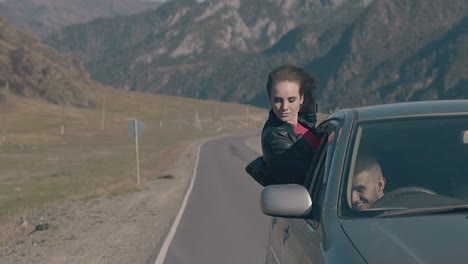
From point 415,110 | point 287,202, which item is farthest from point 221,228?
point 287,202

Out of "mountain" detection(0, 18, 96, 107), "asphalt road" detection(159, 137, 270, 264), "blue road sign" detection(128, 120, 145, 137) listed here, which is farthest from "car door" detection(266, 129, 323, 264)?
"mountain" detection(0, 18, 96, 107)

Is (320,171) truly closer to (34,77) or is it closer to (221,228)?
(221,228)

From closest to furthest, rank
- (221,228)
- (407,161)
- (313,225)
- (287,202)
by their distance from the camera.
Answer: (287,202) → (313,225) → (407,161) → (221,228)

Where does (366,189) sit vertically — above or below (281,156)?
below

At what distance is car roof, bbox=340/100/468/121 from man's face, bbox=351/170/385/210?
1.25ft

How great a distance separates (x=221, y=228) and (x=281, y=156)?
10779 mm

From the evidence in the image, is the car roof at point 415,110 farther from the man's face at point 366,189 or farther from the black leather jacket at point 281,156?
the black leather jacket at point 281,156

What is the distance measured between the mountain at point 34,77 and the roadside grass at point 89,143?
9.72ft

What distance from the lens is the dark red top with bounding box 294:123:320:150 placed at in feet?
20.1

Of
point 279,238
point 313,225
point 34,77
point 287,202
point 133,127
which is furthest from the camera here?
point 34,77

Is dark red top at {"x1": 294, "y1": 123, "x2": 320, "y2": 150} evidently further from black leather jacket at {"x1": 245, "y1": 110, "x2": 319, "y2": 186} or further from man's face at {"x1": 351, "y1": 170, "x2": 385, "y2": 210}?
man's face at {"x1": 351, "y1": 170, "x2": 385, "y2": 210}

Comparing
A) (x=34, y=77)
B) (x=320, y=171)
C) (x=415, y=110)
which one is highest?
(x=34, y=77)

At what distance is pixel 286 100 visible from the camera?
6137 mm

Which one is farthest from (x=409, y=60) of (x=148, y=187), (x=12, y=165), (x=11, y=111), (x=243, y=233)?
(x=243, y=233)
